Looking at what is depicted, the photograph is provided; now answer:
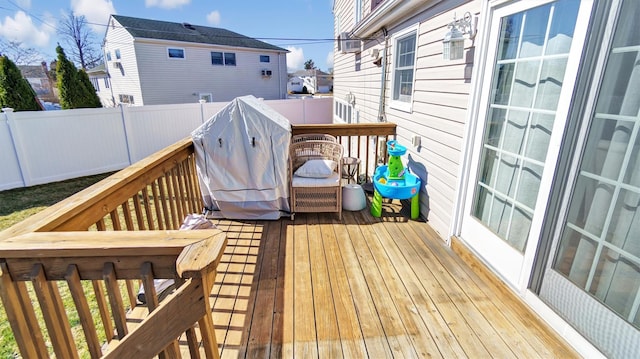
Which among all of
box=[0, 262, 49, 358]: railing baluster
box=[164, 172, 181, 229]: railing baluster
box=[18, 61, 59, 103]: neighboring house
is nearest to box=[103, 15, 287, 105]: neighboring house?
box=[18, 61, 59, 103]: neighboring house

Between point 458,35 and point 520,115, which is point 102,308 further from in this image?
point 458,35

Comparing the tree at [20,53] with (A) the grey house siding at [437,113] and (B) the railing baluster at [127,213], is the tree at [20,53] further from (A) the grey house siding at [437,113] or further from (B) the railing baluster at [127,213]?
(A) the grey house siding at [437,113]

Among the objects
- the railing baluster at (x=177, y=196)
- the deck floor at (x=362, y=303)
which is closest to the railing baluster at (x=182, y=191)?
the railing baluster at (x=177, y=196)

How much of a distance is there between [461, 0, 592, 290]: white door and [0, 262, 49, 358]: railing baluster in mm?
2649

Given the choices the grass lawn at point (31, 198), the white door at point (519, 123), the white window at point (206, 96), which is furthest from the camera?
the white window at point (206, 96)

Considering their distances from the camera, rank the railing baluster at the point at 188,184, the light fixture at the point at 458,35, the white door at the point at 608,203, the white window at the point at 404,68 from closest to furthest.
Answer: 1. the white door at the point at 608,203
2. the light fixture at the point at 458,35
3. the railing baluster at the point at 188,184
4. the white window at the point at 404,68

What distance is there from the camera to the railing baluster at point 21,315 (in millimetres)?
1184

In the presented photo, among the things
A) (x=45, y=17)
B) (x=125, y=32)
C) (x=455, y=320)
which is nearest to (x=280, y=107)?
(x=125, y=32)

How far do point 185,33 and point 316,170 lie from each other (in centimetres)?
1418

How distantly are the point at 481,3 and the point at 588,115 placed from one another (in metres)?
1.32

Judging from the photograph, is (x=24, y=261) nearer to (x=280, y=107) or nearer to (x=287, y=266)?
(x=287, y=266)

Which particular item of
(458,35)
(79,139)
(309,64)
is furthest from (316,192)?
(309,64)

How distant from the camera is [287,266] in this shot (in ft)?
8.63

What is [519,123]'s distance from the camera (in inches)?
81.0
